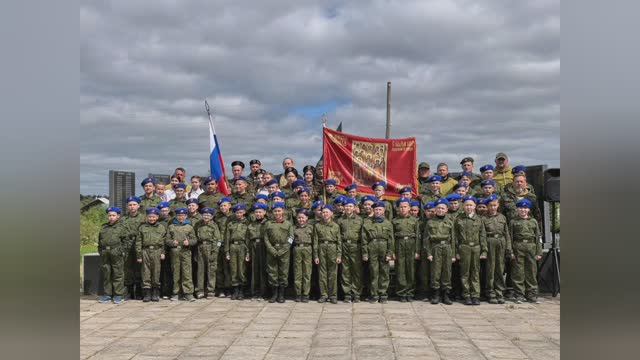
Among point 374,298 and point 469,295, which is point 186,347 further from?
point 469,295

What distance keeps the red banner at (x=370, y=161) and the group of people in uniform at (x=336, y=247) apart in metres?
0.60

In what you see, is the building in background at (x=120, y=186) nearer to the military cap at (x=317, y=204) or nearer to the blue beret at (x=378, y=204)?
the military cap at (x=317, y=204)

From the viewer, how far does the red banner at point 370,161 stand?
10695 millimetres


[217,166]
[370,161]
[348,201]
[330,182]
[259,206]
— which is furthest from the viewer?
[217,166]

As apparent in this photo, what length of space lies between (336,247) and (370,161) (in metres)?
2.28

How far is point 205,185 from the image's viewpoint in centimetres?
1091

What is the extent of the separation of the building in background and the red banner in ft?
15.2

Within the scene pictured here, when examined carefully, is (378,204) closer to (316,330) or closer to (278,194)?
(278,194)

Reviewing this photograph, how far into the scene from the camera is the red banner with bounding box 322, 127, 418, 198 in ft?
35.1

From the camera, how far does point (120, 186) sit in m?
12.1

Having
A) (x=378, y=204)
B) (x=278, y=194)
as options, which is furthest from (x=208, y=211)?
(x=378, y=204)

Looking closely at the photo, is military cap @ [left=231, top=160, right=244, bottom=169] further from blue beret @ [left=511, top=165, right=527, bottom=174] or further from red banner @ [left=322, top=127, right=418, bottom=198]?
blue beret @ [left=511, top=165, right=527, bottom=174]

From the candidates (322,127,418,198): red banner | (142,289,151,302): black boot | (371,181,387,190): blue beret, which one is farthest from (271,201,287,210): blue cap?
(142,289,151,302): black boot

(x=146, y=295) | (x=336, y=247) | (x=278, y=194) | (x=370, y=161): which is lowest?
(x=146, y=295)
